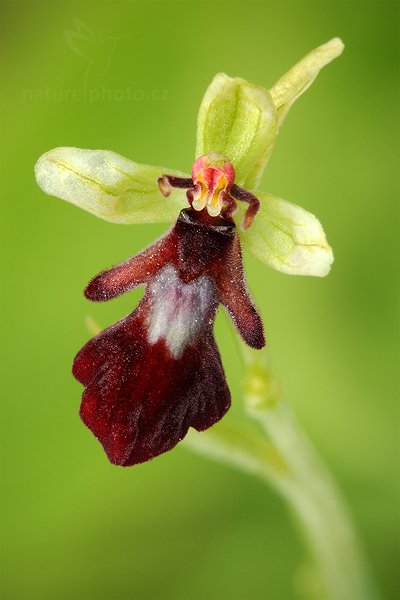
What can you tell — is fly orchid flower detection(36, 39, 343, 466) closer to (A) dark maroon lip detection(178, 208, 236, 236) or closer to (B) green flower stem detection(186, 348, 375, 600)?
(A) dark maroon lip detection(178, 208, 236, 236)

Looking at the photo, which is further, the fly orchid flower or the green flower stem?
the green flower stem

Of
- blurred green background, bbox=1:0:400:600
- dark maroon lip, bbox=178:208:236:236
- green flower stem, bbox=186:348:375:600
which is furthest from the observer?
blurred green background, bbox=1:0:400:600

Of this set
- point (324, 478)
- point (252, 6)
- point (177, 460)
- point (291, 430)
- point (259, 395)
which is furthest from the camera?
point (252, 6)

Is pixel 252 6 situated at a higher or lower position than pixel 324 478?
higher

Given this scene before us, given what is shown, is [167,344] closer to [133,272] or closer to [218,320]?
[133,272]

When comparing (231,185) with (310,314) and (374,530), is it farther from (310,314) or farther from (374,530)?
(374,530)

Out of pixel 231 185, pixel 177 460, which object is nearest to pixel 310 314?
pixel 177 460

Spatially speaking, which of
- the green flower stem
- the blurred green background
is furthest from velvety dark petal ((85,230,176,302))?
the blurred green background
